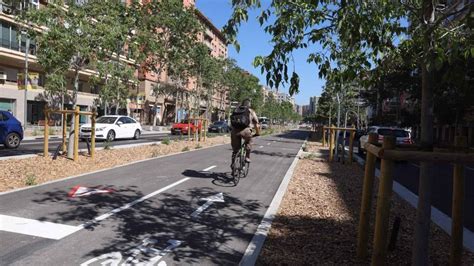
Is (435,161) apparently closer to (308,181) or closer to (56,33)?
(308,181)

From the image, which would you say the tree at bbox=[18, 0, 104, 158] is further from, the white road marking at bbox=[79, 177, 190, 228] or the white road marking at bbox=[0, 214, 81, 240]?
the white road marking at bbox=[0, 214, 81, 240]

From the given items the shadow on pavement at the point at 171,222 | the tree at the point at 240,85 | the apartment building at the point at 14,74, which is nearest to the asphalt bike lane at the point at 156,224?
the shadow on pavement at the point at 171,222

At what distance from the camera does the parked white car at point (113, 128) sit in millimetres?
25133

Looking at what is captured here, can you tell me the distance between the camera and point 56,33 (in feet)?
40.3

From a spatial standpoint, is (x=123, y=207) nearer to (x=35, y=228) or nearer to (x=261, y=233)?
(x=35, y=228)

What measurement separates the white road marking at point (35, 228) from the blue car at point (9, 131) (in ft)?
37.2

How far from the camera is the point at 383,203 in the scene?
13.7 ft

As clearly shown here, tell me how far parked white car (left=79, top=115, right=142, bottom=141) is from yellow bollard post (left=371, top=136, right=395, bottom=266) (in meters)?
21.8

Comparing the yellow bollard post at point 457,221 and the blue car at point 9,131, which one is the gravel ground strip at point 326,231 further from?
the blue car at point 9,131

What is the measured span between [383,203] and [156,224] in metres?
3.43

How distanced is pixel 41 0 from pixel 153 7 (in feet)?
31.1

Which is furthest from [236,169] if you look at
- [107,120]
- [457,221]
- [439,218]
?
[107,120]

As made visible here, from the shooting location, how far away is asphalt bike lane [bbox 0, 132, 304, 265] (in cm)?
505

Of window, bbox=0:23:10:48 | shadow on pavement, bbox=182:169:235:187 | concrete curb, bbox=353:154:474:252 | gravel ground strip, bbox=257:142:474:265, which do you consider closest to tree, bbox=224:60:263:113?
window, bbox=0:23:10:48
